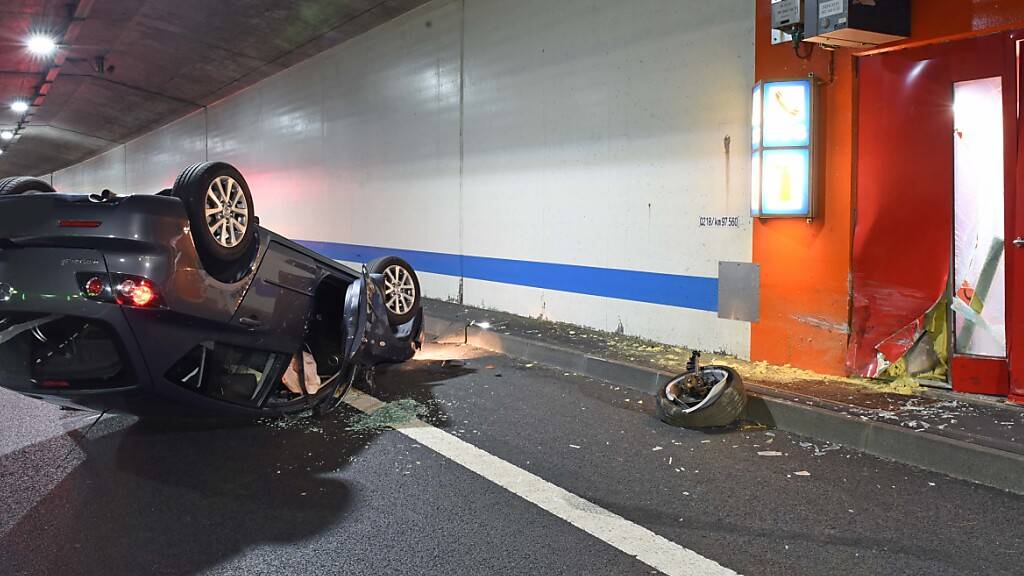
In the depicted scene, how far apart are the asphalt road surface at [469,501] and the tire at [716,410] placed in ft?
0.40

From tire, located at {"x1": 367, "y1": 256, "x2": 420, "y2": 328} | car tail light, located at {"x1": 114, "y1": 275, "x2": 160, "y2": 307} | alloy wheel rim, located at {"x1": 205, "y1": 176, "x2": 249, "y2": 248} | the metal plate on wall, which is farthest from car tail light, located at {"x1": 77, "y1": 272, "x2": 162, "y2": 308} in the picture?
the metal plate on wall

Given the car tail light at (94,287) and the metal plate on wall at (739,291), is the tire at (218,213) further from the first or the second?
the metal plate on wall at (739,291)

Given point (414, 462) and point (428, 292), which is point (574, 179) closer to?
point (428, 292)

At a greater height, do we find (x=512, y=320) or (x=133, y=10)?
(x=133, y=10)

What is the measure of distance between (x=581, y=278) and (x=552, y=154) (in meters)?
1.70

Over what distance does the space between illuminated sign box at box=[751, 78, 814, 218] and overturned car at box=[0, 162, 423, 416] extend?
392cm

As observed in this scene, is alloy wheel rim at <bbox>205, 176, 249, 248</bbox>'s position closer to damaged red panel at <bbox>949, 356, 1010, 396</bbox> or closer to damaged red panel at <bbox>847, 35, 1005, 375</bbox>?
damaged red panel at <bbox>847, 35, 1005, 375</bbox>

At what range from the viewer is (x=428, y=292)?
40.7 feet

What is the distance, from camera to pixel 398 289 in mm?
7230

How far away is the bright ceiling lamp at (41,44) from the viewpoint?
13.9 m

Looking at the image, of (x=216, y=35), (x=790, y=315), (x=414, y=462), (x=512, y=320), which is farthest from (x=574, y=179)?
(x=216, y=35)

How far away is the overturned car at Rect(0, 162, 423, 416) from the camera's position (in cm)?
393

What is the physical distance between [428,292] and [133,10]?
7174 mm

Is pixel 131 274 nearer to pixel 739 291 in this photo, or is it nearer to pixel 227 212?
pixel 227 212
